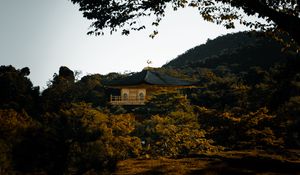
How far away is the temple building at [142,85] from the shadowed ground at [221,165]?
19084mm

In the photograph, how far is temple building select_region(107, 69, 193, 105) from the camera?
122ft

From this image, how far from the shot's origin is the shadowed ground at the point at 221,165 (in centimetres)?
1454

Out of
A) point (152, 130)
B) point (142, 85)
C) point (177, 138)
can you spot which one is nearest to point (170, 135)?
point (177, 138)

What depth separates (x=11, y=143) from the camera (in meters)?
14.3

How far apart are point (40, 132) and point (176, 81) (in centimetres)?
2527

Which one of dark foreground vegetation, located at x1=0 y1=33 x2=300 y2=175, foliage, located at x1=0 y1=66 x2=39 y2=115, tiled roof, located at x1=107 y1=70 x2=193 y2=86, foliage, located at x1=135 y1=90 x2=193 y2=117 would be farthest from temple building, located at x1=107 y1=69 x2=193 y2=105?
foliage, located at x1=0 y1=66 x2=39 y2=115

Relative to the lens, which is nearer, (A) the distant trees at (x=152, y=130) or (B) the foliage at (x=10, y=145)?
(B) the foliage at (x=10, y=145)

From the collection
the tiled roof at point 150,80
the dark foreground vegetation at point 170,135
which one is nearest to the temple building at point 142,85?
the tiled roof at point 150,80

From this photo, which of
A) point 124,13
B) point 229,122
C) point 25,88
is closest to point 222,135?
point 229,122

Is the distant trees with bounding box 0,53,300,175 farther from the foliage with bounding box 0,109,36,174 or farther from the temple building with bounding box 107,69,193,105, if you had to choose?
the temple building with bounding box 107,69,193,105

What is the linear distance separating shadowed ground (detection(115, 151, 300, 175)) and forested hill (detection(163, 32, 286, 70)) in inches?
820

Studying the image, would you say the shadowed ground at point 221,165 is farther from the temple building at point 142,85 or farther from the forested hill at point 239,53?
the forested hill at point 239,53

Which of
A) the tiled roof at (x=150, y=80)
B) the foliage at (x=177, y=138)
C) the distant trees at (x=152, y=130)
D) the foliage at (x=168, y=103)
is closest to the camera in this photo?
the distant trees at (x=152, y=130)

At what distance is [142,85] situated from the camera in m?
37.7
